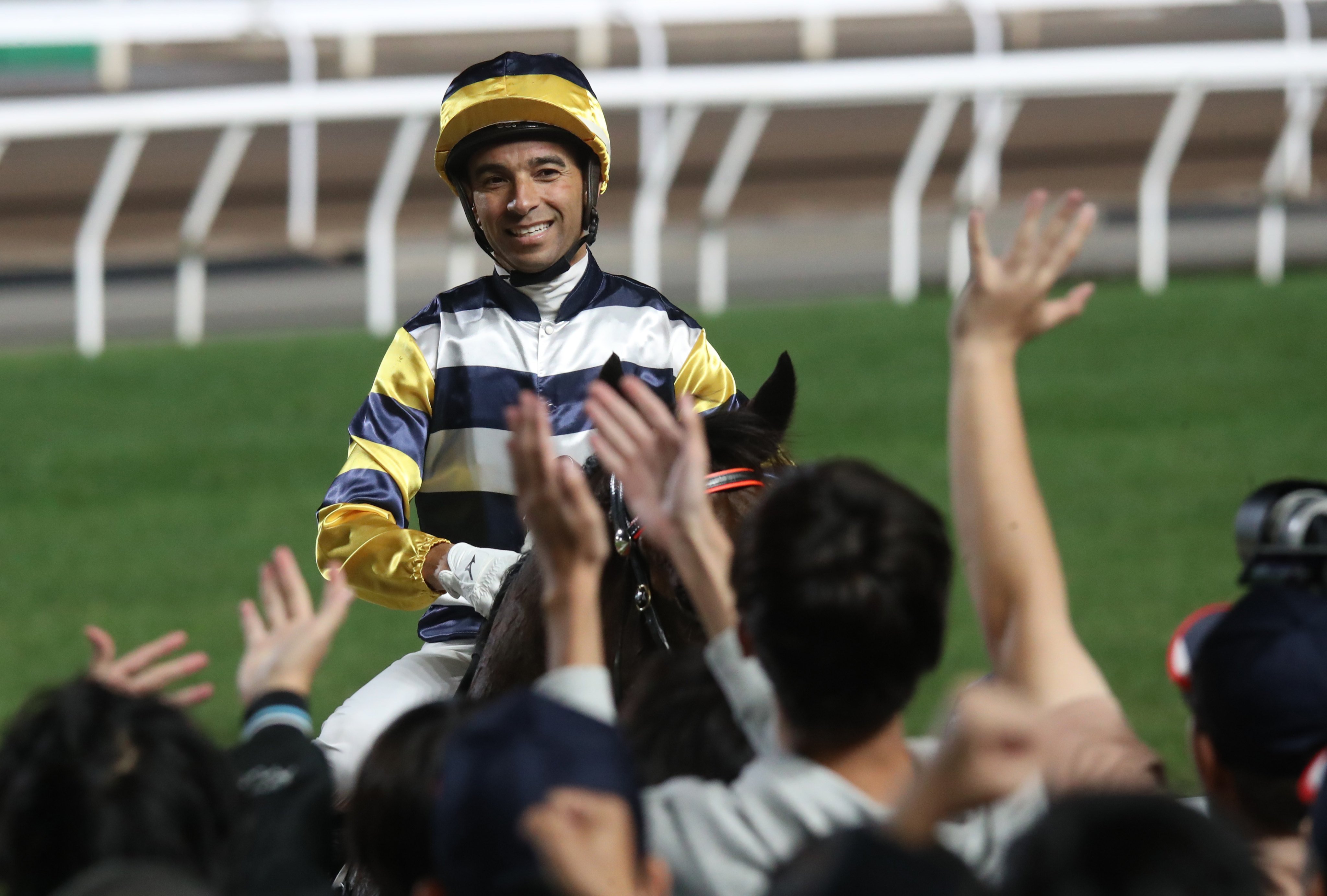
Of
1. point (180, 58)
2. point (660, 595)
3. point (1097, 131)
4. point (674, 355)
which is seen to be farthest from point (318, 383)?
point (660, 595)

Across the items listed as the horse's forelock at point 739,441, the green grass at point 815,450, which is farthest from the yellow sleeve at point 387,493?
the green grass at point 815,450

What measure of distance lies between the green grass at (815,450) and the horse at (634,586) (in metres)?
5.11

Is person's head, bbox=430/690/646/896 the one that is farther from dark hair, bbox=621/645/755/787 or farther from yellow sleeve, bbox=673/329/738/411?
Answer: yellow sleeve, bbox=673/329/738/411

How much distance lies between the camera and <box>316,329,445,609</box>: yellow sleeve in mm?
3086

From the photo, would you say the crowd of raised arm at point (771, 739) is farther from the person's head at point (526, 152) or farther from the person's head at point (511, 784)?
the person's head at point (526, 152)

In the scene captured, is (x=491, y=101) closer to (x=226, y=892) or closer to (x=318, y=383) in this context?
(x=226, y=892)

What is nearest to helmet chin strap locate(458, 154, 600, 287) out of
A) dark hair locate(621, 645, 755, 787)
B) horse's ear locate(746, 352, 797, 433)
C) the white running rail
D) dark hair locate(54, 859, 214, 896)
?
horse's ear locate(746, 352, 797, 433)

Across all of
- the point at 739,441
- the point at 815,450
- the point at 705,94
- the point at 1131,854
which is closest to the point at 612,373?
the point at 739,441

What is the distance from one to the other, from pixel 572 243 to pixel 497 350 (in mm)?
269

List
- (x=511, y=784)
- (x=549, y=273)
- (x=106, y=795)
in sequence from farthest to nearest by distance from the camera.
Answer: (x=549, y=273)
(x=106, y=795)
(x=511, y=784)

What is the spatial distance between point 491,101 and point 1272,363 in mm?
10012

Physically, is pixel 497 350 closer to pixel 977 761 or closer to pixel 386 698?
pixel 386 698

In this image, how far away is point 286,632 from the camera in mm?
1988

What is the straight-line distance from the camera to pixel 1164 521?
32.7 feet
